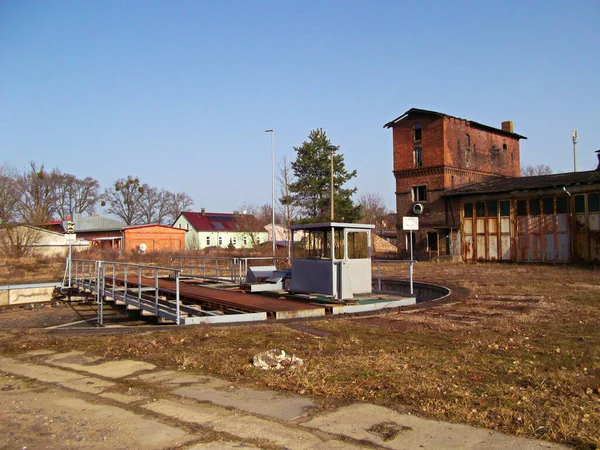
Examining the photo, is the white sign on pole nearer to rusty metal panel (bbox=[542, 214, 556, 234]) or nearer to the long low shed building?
the long low shed building

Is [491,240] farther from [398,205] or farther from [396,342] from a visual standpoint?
[396,342]

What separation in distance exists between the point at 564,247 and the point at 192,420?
32.2 meters

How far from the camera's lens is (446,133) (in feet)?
136

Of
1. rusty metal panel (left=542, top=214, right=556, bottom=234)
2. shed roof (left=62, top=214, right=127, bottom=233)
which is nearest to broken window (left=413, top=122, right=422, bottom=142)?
rusty metal panel (left=542, top=214, right=556, bottom=234)

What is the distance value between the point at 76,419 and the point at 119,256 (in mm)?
39078

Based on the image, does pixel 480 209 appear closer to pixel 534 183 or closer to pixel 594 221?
pixel 534 183

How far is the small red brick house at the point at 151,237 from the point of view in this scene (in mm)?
59156

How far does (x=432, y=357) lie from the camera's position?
291 inches

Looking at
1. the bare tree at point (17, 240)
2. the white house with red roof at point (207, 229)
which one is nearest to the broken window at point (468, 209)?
the bare tree at point (17, 240)

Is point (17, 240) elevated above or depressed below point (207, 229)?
below

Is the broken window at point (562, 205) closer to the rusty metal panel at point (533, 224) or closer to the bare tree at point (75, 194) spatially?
the rusty metal panel at point (533, 224)

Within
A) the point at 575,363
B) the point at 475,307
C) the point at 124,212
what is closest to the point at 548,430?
the point at 575,363

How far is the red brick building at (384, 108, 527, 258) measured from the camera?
40188 mm

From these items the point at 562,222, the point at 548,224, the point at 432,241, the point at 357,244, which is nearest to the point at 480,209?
the point at 432,241
